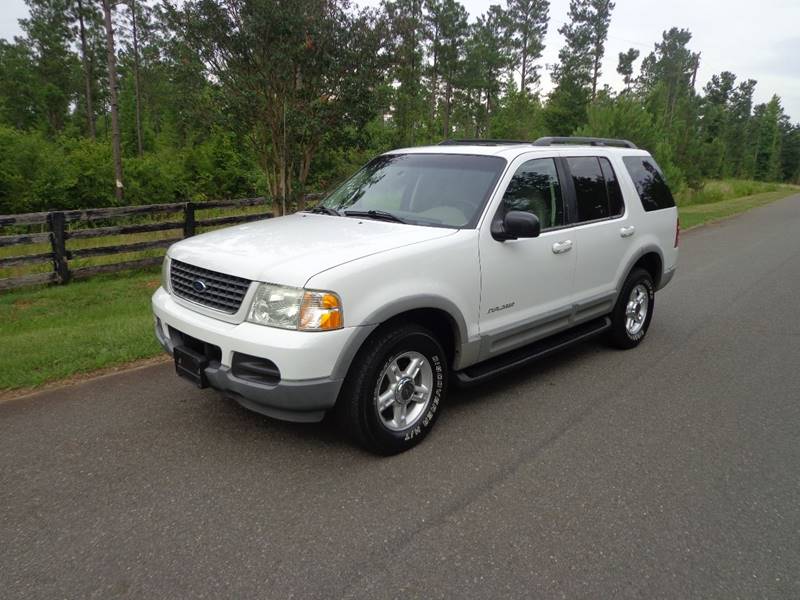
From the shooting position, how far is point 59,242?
926 centimetres

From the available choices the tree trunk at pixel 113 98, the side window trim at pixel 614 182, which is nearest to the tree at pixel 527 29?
the tree trunk at pixel 113 98

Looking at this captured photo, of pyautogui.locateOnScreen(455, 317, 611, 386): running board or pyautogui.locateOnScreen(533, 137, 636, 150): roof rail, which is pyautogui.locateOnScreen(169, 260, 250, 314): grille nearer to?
pyautogui.locateOnScreen(455, 317, 611, 386): running board

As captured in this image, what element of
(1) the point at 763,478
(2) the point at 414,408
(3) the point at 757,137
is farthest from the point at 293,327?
(3) the point at 757,137

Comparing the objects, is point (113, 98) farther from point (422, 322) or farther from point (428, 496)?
point (428, 496)

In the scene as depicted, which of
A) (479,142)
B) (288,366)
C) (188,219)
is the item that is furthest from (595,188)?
(188,219)

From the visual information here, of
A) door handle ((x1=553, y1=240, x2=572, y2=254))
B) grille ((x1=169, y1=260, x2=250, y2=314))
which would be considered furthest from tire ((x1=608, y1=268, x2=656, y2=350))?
grille ((x1=169, y1=260, x2=250, y2=314))

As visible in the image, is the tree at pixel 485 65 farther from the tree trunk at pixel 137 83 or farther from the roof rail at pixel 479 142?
the roof rail at pixel 479 142

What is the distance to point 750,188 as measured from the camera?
143 feet

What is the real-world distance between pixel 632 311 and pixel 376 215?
Result: 3.06 m

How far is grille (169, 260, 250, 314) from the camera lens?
3416 millimetres

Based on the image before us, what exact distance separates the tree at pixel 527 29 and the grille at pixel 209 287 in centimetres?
4711

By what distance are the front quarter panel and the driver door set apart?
147 millimetres

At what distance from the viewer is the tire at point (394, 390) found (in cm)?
343

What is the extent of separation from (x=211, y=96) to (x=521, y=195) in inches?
310
